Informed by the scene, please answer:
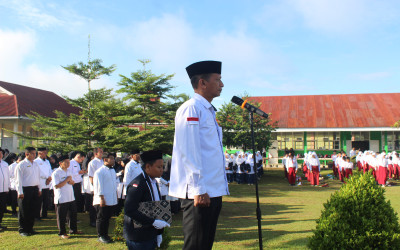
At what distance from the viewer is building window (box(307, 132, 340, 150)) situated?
104 feet

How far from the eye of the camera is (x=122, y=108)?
702 inches

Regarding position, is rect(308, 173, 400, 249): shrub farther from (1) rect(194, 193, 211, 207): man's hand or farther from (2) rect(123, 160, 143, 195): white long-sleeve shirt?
(2) rect(123, 160, 143, 195): white long-sleeve shirt

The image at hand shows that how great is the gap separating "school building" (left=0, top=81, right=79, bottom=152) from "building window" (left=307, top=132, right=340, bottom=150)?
23029 millimetres

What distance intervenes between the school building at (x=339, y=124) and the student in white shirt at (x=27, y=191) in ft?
83.7

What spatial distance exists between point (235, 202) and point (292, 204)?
2146 millimetres

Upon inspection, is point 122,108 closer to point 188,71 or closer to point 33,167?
point 33,167

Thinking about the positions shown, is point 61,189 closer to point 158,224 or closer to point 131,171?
point 131,171

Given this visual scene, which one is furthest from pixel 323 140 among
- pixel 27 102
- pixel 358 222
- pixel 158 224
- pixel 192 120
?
pixel 192 120

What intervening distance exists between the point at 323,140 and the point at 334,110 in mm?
3233

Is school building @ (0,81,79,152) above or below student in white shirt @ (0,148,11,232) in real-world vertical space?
above

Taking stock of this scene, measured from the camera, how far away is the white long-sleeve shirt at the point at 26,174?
8.02 m

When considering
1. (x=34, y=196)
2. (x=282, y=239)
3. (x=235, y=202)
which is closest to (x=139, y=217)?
(x=282, y=239)

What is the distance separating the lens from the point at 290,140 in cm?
3244

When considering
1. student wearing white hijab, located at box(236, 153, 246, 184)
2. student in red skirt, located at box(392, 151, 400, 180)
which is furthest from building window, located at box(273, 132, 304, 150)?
student wearing white hijab, located at box(236, 153, 246, 184)
